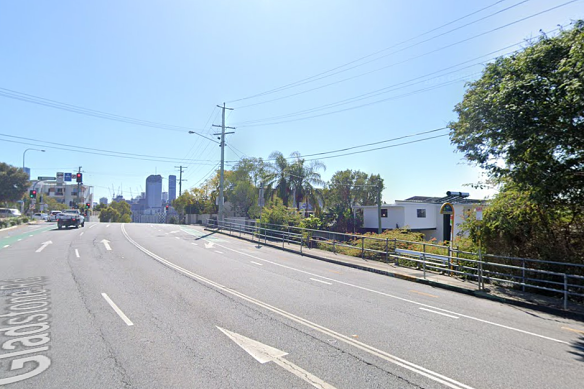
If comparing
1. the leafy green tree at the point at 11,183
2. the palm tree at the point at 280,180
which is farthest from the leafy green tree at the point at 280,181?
the leafy green tree at the point at 11,183

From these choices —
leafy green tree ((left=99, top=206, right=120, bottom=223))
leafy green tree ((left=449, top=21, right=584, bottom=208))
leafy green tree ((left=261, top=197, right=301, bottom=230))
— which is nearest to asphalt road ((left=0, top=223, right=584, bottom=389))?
leafy green tree ((left=449, top=21, right=584, bottom=208))

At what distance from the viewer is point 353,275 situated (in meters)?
13.8

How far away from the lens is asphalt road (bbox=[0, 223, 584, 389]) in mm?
4852

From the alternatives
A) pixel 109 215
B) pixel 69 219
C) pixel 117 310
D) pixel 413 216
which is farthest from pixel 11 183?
pixel 117 310

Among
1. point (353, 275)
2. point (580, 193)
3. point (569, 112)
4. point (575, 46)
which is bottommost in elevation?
point (353, 275)

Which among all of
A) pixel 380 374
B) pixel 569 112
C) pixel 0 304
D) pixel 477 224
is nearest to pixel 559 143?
pixel 569 112

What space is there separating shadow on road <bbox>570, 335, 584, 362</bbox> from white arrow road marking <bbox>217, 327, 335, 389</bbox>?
14.3 ft

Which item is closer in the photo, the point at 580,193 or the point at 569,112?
the point at 569,112

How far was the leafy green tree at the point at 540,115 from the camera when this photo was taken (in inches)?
307

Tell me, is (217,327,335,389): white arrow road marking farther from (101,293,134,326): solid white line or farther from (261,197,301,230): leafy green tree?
(261,197,301,230): leafy green tree

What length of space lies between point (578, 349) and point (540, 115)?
4.87 meters

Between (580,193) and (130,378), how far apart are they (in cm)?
1080

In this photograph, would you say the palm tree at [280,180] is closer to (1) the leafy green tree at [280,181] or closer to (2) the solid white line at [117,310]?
(1) the leafy green tree at [280,181]

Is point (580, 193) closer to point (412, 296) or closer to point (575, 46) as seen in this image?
point (575, 46)
